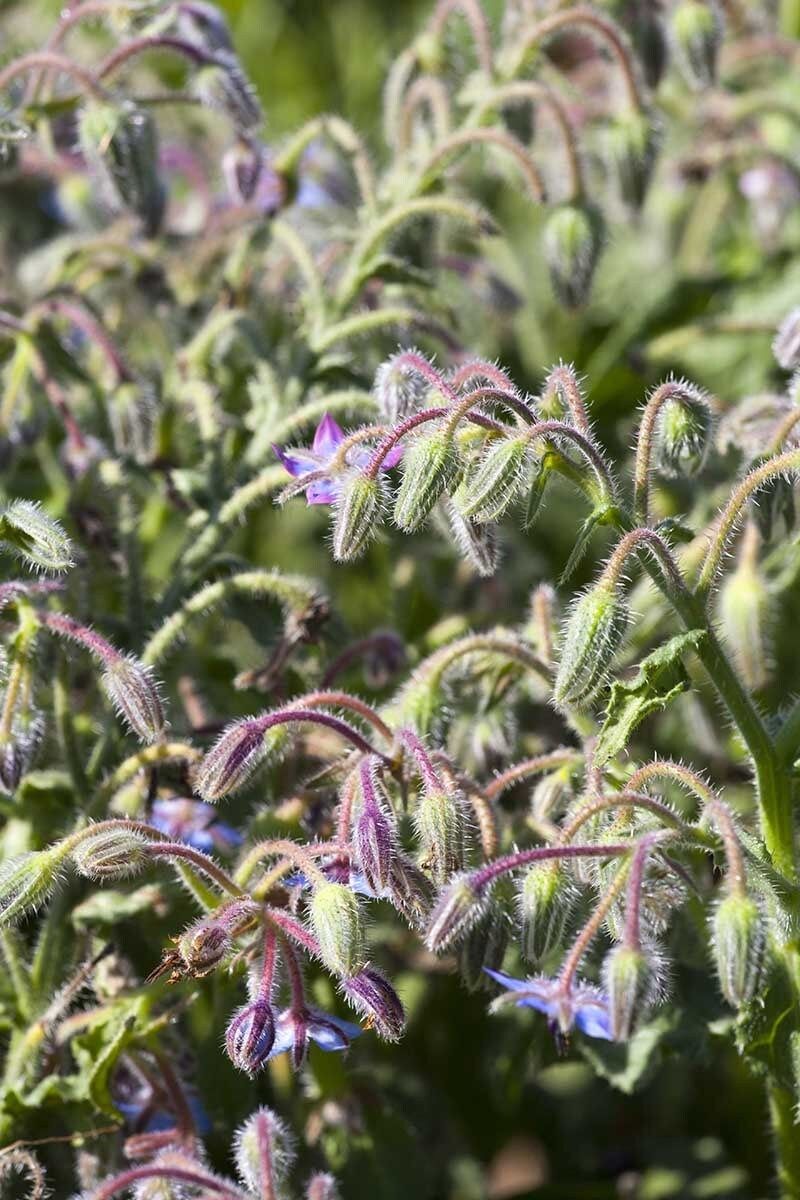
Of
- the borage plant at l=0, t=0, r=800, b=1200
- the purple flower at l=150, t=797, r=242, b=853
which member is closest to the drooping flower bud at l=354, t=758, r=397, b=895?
the borage plant at l=0, t=0, r=800, b=1200

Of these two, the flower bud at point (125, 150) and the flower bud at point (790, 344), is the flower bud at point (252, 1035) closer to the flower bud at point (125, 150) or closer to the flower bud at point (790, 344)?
the flower bud at point (790, 344)

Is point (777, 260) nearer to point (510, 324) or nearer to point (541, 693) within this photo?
point (510, 324)

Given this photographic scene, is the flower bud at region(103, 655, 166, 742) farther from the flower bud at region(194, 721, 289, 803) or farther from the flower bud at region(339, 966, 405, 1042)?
the flower bud at region(339, 966, 405, 1042)

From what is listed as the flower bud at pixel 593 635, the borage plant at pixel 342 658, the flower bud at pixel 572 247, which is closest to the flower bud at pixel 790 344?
the borage plant at pixel 342 658

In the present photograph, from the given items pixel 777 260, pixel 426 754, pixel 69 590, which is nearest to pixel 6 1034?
pixel 69 590

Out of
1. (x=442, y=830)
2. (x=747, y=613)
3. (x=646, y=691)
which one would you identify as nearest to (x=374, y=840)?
(x=442, y=830)
